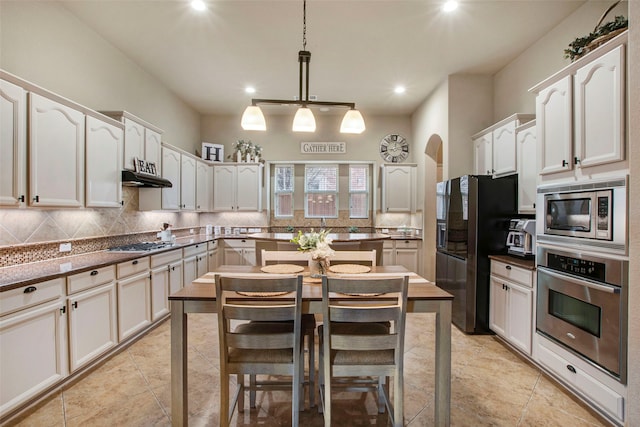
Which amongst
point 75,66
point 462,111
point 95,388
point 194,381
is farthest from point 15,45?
point 462,111

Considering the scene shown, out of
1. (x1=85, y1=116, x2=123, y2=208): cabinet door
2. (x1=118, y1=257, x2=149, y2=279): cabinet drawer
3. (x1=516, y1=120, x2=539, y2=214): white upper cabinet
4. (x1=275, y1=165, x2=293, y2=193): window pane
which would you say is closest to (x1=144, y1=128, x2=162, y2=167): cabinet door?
(x1=85, y1=116, x2=123, y2=208): cabinet door

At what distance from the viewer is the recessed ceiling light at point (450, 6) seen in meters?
2.76

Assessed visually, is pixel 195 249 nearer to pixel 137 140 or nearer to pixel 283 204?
pixel 137 140

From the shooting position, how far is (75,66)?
2.97 meters

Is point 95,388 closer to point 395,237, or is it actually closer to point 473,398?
point 473,398

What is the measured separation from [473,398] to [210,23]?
409cm

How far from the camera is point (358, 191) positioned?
6043mm

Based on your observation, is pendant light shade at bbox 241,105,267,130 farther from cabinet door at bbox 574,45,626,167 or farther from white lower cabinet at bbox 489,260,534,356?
white lower cabinet at bbox 489,260,534,356

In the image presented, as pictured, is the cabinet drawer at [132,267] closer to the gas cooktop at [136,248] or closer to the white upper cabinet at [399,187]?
the gas cooktop at [136,248]

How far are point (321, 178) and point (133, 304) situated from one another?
391 cm

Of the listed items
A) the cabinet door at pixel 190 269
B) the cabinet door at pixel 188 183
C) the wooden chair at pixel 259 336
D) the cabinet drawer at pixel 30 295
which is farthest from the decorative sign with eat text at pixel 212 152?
the wooden chair at pixel 259 336

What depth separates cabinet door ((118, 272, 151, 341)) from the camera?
9.16 ft

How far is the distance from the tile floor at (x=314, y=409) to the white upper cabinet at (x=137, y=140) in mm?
2069

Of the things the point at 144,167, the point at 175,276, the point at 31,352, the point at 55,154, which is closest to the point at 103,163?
the point at 55,154
